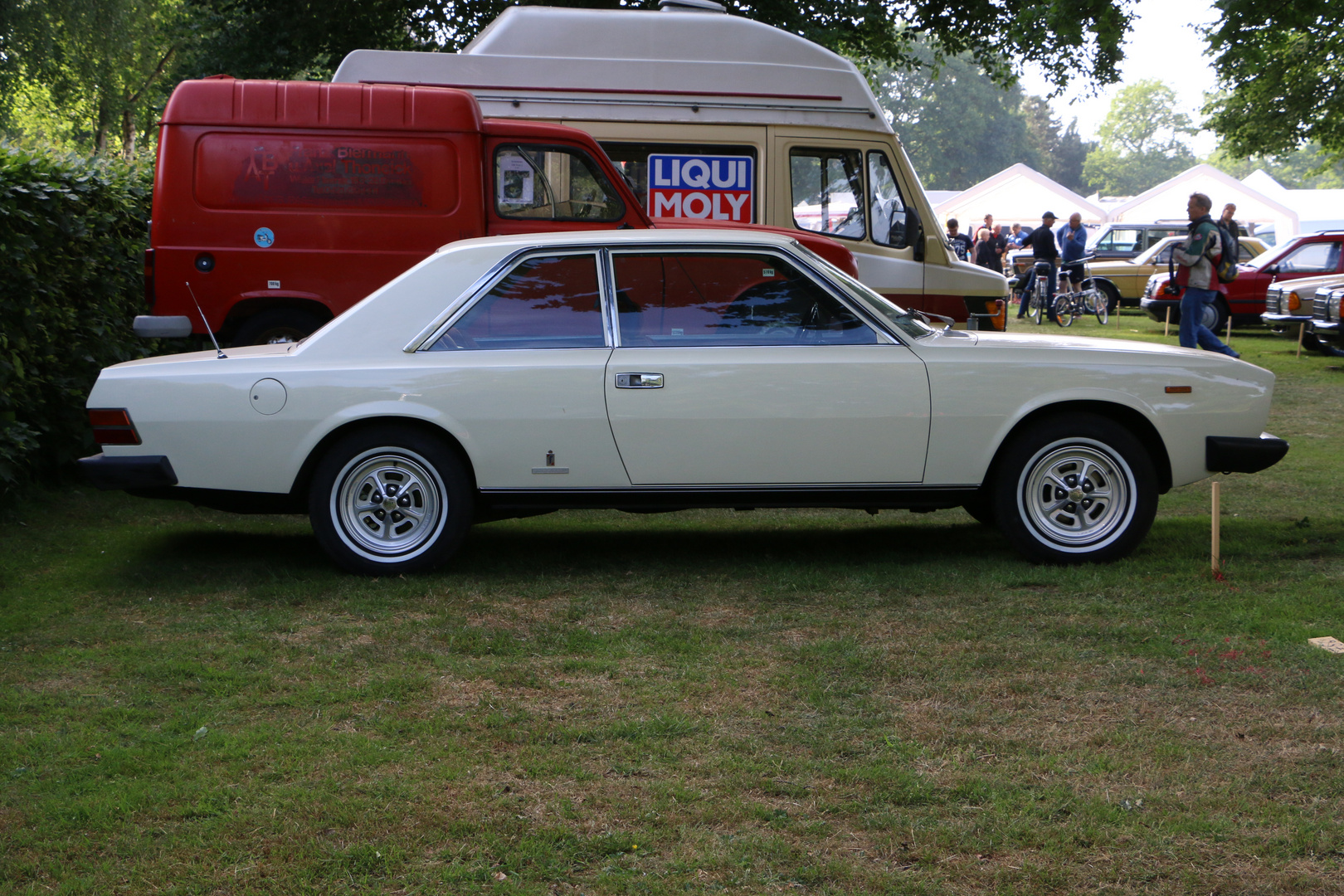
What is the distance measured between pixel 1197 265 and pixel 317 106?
9.46 m

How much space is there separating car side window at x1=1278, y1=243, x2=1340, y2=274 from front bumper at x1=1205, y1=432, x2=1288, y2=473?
1635 cm

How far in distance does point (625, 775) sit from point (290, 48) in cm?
1700

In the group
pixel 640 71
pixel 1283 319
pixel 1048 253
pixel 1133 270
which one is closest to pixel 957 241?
pixel 1133 270

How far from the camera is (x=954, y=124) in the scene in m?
105

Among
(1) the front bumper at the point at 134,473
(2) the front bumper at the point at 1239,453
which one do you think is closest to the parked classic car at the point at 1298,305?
(2) the front bumper at the point at 1239,453

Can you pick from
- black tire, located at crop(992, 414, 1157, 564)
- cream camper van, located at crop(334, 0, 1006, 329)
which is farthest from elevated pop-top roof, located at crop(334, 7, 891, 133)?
black tire, located at crop(992, 414, 1157, 564)

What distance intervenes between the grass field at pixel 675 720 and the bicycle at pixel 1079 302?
16.7 meters

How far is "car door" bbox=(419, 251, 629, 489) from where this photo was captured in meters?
5.52

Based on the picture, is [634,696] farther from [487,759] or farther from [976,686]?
[976,686]

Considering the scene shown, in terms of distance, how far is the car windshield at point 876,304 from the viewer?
18.8 ft

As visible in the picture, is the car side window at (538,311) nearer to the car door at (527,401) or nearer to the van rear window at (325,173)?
the car door at (527,401)

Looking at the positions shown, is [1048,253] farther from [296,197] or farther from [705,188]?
[296,197]

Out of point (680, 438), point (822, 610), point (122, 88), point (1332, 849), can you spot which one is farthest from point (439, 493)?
point (122, 88)

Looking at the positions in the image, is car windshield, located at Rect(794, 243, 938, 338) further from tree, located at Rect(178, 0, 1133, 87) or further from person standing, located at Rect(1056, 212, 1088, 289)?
person standing, located at Rect(1056, 212, 1088, 289)
